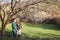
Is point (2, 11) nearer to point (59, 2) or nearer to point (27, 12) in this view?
point (27, 12)

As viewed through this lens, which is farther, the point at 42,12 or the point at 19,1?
the point at 42,12

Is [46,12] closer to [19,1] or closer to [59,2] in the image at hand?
[59,2]

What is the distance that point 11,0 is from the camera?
44.3ft

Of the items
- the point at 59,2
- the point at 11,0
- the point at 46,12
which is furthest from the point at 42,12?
the point at 11,0

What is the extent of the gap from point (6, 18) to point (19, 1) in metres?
1.55

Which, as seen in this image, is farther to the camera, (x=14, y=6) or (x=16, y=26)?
(x=16, y=26)

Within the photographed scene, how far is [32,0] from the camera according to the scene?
45.4ft

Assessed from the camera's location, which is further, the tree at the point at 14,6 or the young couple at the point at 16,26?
the young couple at the point at 16,26

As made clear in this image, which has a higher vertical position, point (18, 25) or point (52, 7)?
point (52, 7)

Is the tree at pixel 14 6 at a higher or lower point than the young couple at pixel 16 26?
higher

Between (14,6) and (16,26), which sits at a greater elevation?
(14,6)

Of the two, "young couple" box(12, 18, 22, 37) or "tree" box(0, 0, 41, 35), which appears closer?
"tree" box(0, 0, 41, 35)

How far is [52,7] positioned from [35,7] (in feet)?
3.35

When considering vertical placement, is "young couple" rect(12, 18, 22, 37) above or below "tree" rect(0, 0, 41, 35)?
below
